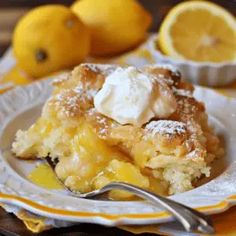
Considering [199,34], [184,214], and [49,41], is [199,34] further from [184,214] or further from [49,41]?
[184,214]

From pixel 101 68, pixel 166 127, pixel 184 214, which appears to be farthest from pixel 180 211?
pixel 101 68

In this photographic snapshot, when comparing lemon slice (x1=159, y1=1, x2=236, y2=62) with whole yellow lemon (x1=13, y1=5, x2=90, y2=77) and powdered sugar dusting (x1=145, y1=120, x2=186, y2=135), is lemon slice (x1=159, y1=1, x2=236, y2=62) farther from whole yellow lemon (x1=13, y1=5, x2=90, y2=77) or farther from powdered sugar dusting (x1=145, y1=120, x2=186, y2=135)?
powdered sugar dusting (x1=145, y1=120, x2=186, y2=135)

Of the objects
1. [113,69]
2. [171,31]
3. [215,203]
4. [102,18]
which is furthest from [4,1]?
[215,203]

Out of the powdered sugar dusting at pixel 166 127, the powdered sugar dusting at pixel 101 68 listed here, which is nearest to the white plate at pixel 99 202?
the powdered sugar dusting at pixel 166 127

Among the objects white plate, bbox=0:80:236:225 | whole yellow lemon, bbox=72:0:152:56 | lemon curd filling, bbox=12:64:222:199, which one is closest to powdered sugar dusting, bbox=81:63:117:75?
lemon curd filling, bbox=12:64:222:199

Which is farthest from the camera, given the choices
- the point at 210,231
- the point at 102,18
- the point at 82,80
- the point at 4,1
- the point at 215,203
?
the point at 4,1

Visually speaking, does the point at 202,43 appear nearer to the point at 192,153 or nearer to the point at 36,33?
the point at 36,33

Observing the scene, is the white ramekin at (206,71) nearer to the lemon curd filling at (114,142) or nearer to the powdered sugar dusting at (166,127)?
the lemon curd filling at (114,142)
